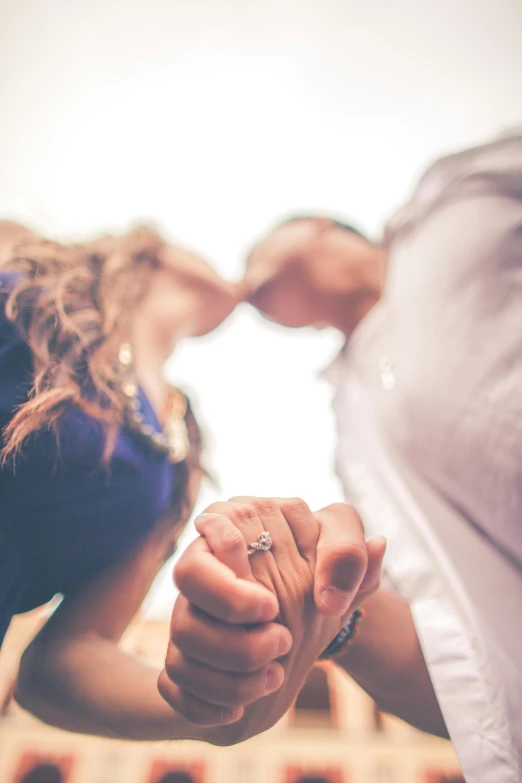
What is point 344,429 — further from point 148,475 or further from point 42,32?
point 42,32

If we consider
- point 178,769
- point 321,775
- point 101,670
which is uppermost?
point 101,670

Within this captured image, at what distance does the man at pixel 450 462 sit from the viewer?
0.35m

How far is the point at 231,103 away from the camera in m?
0.78

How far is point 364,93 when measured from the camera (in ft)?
2.59

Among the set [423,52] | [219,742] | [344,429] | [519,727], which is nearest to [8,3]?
[423,52]

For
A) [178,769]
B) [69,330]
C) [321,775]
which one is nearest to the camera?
[69,330]

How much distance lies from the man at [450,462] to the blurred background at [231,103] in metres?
0.16

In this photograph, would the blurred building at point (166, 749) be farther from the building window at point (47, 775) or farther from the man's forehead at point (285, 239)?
the man's forehead at point (285, 239)

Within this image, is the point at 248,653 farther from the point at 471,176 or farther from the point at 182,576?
the point at 471,176

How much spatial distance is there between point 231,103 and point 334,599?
0.95 m

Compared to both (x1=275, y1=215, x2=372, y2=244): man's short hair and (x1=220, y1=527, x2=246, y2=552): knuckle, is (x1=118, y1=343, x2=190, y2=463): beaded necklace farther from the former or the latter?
(x1=275, y1=215, x2=372, y2=244): man's short hair

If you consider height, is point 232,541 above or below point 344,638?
above

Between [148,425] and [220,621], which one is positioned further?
[148,425]

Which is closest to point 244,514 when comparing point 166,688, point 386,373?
point 166,688
